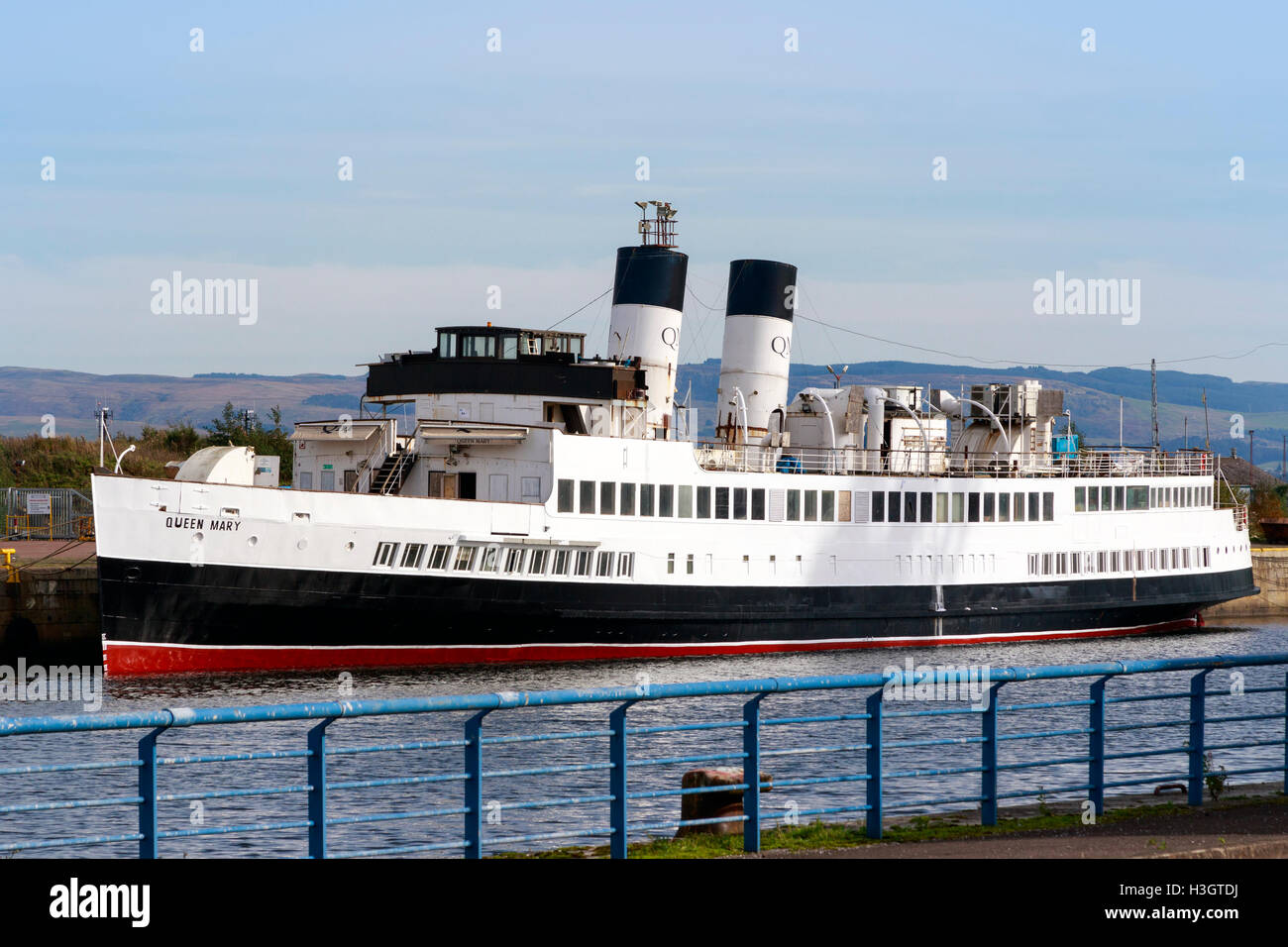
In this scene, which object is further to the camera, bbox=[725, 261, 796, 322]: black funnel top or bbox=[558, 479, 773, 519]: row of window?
bbox=[725, 261, 796, 322]: black funnel top

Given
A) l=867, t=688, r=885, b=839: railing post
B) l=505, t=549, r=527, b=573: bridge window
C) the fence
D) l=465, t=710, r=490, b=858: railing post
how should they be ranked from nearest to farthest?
l=465, t=710, r=490, b=858: railing post < l=867, t=688, r=885, b=839: railing post < l=505, t=549, r=527, b=573: bridge window < the fence

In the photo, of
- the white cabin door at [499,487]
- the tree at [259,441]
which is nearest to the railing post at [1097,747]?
the white cabin door at [499,487]

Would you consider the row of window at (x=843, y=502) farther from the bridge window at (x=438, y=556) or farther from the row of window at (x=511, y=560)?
the bridge window at (x=438, y=556)

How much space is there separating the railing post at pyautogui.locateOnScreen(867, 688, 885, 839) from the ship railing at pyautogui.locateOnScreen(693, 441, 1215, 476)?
34.4m

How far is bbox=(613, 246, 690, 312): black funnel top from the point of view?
54.8m

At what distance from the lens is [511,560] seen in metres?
44.2

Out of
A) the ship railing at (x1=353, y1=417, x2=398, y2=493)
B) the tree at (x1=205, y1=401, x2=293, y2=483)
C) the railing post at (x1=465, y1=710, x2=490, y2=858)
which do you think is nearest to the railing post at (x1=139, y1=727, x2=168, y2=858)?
the railing post at (x1=465, y1=710, x2=490, y2=858)

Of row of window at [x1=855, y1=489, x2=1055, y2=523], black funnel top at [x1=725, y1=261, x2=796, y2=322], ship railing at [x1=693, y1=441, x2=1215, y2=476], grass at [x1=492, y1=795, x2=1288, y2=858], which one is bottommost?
grass at [x1=492, y1=795, x2=1288, y2=858]

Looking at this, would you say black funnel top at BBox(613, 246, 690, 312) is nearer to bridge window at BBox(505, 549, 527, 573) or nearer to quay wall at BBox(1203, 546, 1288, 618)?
bridge window at BBox(505, 549, 527, 573)

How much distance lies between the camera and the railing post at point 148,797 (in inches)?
463

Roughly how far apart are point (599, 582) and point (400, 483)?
20.4ft

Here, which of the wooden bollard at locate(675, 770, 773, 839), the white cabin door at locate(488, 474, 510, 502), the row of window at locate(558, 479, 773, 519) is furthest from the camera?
the row of window at locate(558, 479, 773, 519)
